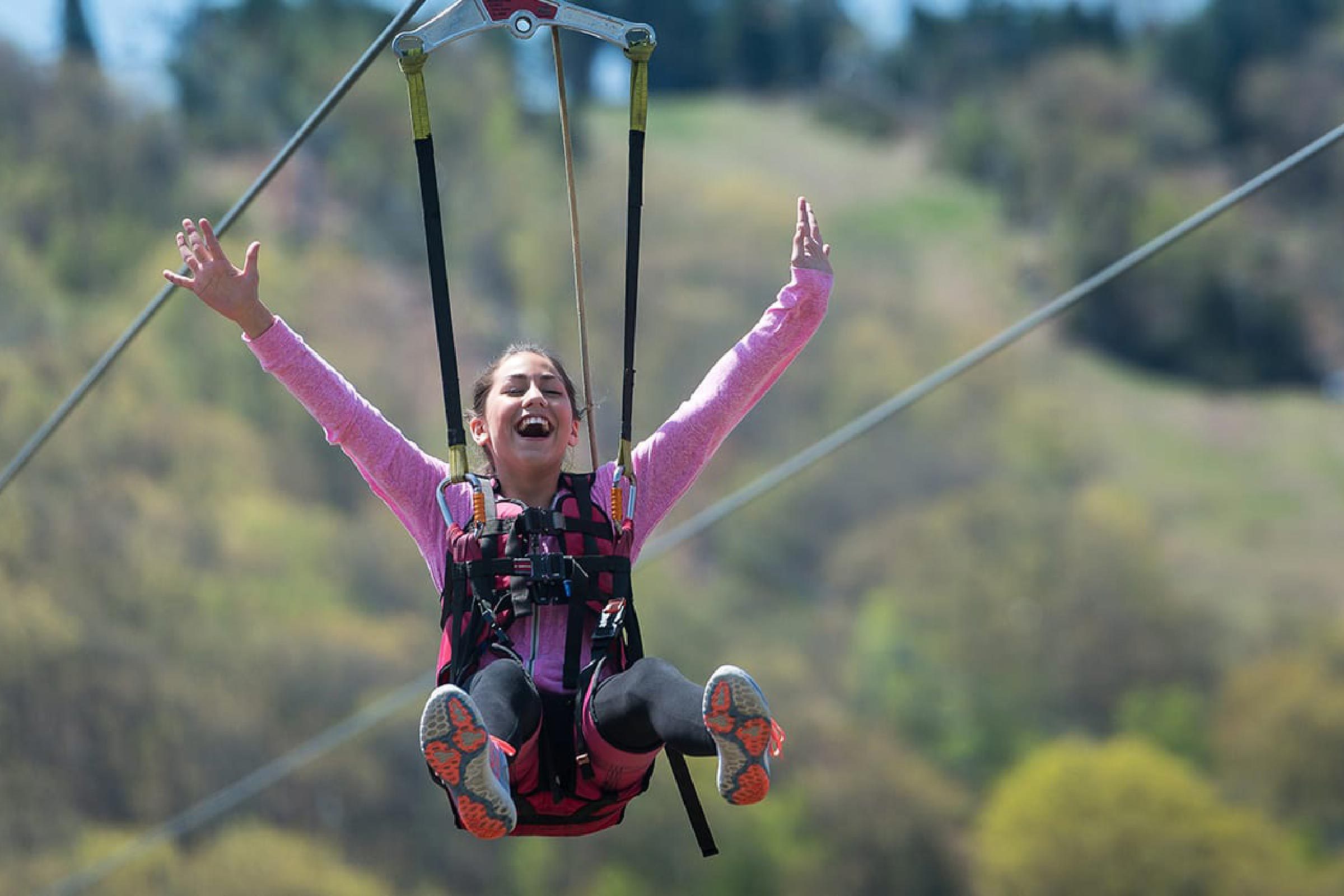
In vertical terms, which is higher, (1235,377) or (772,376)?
(1235,377)

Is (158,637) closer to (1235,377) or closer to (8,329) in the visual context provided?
(8,329)

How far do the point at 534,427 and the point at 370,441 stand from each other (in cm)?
33

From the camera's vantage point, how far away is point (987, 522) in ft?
163

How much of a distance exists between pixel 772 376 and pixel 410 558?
42661 millimetres

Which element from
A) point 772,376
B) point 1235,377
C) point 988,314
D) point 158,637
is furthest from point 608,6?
point 772,376

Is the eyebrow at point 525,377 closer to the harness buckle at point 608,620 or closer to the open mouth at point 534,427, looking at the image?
the open mouth at point 534,427

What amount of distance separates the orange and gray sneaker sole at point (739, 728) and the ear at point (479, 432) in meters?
0.92

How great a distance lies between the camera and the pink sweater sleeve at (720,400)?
4.66 meters

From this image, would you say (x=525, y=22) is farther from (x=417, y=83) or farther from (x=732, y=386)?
(x=732, y=386)

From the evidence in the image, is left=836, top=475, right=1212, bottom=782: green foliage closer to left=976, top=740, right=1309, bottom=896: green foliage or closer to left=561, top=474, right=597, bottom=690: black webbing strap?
left=976, top=740, right=1309, bottom=896: green foliage

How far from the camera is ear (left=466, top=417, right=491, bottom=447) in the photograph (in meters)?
4.63

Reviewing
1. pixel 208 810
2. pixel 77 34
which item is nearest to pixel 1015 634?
pixel 208 810

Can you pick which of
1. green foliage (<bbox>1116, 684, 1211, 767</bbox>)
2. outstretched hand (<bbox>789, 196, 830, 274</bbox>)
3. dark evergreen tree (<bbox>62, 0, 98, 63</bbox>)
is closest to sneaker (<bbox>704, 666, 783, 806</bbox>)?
outstretched hand (<bbox>789, 196, 830, 274</bbox>)

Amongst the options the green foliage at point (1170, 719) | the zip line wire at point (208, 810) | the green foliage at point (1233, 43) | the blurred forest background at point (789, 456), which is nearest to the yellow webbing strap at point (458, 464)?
the zip line wire at point (208, 810)
